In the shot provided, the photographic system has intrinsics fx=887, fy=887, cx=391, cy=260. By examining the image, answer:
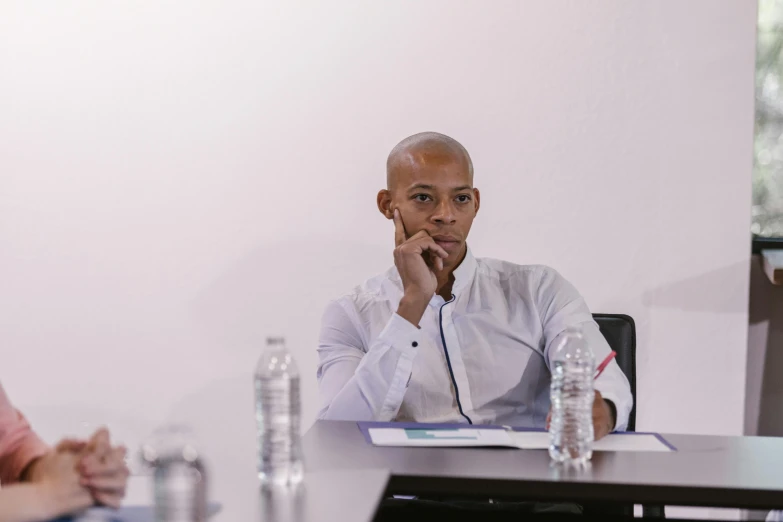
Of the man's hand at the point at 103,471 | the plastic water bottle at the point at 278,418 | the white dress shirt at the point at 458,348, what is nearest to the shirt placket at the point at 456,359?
the white dress shirt at the point at 458,348

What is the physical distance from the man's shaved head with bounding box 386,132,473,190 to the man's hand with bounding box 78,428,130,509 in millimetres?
1210

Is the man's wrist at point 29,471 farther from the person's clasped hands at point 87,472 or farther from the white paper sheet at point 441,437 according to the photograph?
the white paper sheet at point 441,437

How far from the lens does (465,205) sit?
2.22 metres

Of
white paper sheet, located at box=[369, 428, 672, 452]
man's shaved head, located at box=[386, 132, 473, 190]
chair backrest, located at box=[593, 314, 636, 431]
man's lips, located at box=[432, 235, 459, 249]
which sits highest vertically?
man's shaved head, located at box=[386, 132, 473, 190]

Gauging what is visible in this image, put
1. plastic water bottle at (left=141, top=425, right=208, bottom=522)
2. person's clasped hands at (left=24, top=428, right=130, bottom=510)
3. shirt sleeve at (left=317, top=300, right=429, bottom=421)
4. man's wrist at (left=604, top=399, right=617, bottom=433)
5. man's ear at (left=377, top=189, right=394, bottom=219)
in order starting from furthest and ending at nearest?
man's ear at (left=377, top=189, right=394, bottom=219), shirt sleeve at (left=317, top=300, right=429, bottom=421), man's wrist at (left=604, top=399, right=617, bottom=433), person's clasped hands at (left=24, top=428, right=130, bottom=510), plastic water bottle at (left=141, top=425, right=208, bottom=522)

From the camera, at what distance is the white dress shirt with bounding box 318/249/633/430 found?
6.45 ft

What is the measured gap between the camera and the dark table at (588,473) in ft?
4.22

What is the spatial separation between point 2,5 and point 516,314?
7.31 feet

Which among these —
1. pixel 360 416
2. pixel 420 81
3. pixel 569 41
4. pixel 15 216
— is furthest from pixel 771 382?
pixel 15 216

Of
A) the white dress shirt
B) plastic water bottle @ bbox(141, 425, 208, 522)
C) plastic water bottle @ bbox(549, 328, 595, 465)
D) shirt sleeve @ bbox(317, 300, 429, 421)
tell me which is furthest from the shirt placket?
plastic water bottle @ bbox(141, 425, 208, 522)

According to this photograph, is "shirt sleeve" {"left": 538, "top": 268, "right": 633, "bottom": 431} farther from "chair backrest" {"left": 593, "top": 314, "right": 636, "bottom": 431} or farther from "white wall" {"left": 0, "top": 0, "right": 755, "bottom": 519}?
"white wall" {"left": 0, "top": 0, "right": 755, "bottom": 519}

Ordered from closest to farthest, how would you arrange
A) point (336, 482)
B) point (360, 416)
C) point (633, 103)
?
point (336, 482) < point (360, 416) < point (633, 103)

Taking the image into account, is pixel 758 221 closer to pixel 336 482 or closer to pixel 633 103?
pixel 633 103

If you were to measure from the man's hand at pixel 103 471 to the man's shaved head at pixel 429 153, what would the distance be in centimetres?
121
